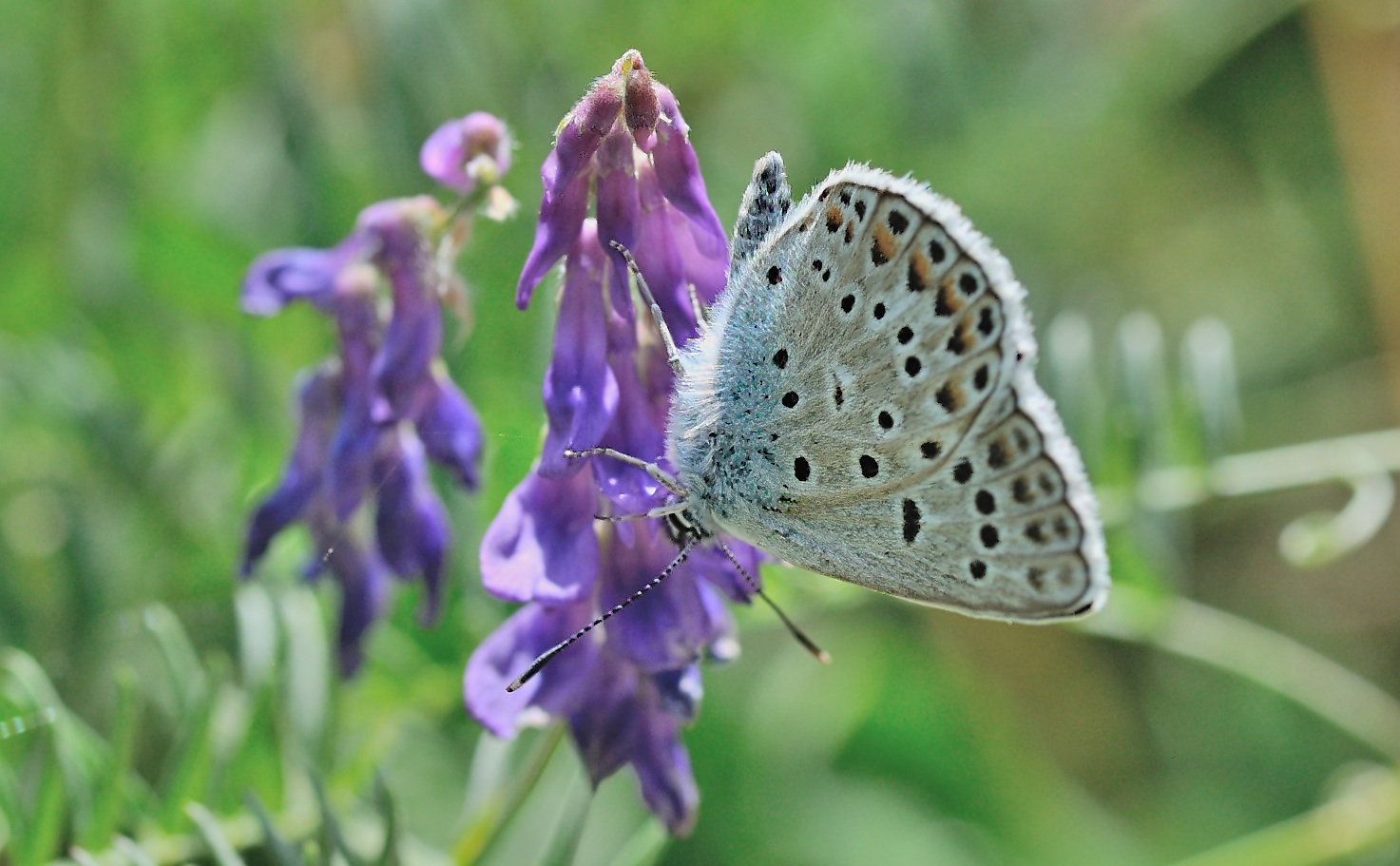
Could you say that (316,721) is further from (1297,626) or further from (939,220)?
(1297,626)

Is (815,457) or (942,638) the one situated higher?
(815,457)

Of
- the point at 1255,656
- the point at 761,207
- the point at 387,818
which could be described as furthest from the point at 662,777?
the point at 1255,656

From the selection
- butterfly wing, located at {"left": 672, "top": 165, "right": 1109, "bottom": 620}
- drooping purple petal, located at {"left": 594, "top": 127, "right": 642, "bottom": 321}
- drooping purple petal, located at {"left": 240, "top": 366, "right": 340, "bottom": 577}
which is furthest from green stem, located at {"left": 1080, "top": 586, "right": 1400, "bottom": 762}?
drooping purple petal, located at {"left": 240, "top": 366, "right": 340, "bottom": 577}

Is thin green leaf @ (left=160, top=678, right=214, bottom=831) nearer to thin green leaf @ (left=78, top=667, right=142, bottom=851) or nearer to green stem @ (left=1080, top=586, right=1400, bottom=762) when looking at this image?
thin green leaf @ (left=78, top=667, right=142, bottom=851)

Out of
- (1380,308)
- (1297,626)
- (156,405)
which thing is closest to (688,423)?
(156,405)

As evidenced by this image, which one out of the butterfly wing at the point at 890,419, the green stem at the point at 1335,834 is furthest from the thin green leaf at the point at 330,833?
the green stem at the point at 1335,834

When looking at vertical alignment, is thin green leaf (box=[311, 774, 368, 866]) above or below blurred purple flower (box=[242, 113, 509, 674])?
below
